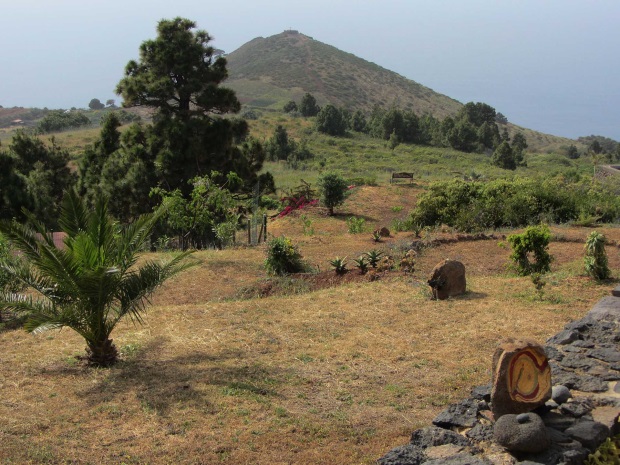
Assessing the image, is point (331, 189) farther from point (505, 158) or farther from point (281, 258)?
point (505, 158)

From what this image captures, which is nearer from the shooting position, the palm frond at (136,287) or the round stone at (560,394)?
the round stone at (560,394)

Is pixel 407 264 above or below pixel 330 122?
below

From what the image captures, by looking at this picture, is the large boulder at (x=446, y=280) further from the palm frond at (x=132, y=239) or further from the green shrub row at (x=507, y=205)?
the green shrub row at (x=507, y=205)

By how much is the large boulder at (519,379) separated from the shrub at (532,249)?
6659 millimetres

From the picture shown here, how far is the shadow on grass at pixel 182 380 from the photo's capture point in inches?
255

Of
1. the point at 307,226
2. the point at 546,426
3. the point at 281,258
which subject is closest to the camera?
the point at 546,426

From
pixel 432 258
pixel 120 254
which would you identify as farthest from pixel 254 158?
pixel 120 254

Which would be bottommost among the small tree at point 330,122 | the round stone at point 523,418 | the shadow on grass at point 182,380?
the shadow on grass at point 182,380

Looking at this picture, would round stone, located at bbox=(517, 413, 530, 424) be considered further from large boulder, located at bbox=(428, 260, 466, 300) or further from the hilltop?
the hilltop


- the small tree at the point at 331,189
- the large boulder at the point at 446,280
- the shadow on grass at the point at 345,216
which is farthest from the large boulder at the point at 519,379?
the small tree at the point at 331,189

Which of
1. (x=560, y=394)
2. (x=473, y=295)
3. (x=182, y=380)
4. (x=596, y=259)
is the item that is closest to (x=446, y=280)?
(x=473, y=295)

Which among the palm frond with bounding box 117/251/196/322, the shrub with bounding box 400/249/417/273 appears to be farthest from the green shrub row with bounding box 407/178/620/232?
the palm frond with bounding box 117/251/196/322

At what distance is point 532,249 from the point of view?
→ 37.4 feet

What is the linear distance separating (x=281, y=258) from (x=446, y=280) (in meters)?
3.76
